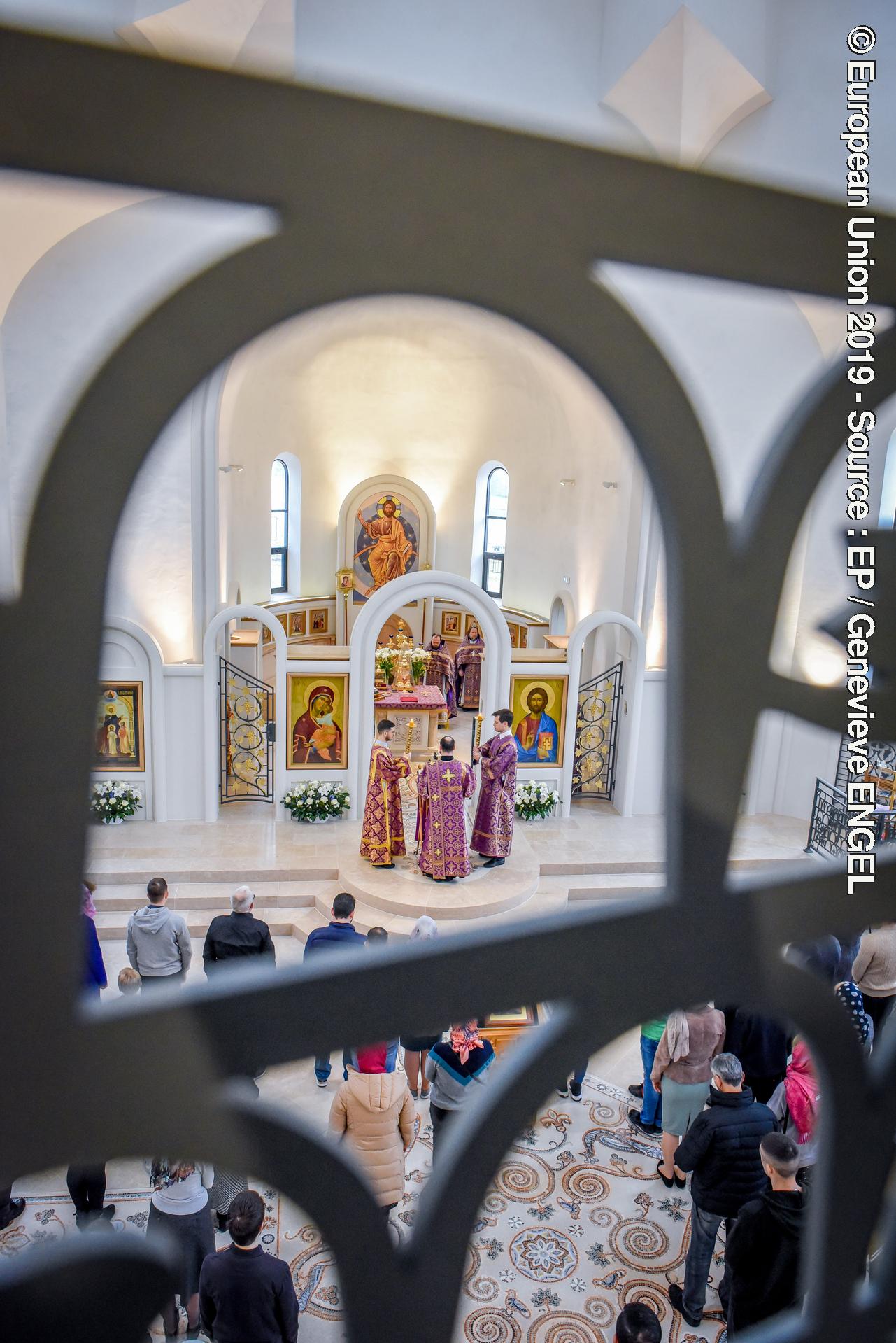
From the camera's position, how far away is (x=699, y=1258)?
479 centimetres

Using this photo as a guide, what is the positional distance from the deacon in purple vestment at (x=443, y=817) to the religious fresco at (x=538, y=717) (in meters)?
2.08

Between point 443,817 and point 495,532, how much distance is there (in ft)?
34.7

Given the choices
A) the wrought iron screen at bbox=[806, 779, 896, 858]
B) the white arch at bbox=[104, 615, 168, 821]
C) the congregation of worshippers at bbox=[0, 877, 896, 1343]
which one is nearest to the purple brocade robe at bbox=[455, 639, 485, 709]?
the wrought iron screen at bbox=[806, 779, 896, 858]

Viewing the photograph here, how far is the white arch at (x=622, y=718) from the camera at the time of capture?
11.3m

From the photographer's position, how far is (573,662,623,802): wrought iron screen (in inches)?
473

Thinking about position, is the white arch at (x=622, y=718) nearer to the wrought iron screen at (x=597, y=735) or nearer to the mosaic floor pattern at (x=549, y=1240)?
the wrought iron screen at (x=597, y=735)

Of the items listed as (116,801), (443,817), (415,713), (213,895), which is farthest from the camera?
(415,713)

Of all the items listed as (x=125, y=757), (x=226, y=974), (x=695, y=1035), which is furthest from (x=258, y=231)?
(x=125, y=757)

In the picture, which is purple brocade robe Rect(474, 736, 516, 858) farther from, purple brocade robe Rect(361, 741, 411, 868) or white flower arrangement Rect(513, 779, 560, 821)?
white flower arrangement Rect(513, 779, 560, 821)

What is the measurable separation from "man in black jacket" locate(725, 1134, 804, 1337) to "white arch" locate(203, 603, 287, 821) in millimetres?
7800

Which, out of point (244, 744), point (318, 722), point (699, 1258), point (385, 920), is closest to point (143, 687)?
point (244, 744)

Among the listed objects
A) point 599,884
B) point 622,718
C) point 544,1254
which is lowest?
point 544,1254

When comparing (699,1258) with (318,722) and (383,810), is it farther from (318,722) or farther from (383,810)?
(318,722)

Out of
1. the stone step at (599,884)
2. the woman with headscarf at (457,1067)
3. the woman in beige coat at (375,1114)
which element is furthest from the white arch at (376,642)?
the woman in beige coat at (375,1114)
